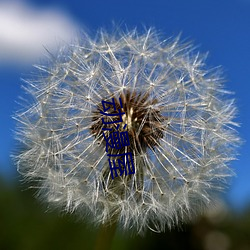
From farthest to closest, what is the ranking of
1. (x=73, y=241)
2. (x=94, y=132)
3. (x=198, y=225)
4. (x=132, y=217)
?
(x=198, y=225) → (x=73, y=241) → (x=94, y=132) → (x=132, y=217)

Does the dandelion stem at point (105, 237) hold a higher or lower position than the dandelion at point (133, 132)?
lower

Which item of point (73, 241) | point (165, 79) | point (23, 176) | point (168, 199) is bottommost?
point (23, 176)

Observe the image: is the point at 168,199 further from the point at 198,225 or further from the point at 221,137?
the point at 198,225

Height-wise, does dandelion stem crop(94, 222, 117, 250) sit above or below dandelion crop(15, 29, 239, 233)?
below

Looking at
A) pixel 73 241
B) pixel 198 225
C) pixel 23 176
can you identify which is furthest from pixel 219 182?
pixel 198 225

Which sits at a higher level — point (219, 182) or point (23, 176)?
point (219, 182)
